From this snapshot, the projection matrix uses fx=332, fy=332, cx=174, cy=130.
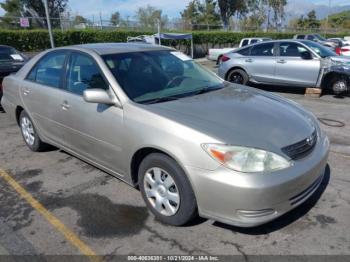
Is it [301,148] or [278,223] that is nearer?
[301,148]

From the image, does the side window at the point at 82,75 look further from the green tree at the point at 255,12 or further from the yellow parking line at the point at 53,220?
the green tree at the point at 255,12

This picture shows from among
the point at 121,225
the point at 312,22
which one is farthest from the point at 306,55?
the point at 312,22

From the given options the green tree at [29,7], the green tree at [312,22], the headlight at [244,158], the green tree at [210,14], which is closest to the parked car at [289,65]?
the headlight at [244,158]

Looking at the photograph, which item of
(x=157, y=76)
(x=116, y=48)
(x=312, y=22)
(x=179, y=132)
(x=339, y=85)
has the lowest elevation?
(x=339, y=85)

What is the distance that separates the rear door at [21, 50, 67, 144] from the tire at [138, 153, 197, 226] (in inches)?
62.0

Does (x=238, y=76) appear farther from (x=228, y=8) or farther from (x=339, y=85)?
(x=228, y=8)

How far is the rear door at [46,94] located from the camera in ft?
13.5

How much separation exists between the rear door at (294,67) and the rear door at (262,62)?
18 cm

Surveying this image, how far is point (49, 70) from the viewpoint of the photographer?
14.4 feet

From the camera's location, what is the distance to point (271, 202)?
2549 millimetres

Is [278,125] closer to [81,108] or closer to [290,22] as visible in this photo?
[81,108]

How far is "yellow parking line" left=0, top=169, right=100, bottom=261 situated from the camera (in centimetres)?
277

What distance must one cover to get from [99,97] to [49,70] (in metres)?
1.59

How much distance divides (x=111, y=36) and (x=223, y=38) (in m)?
11.7
